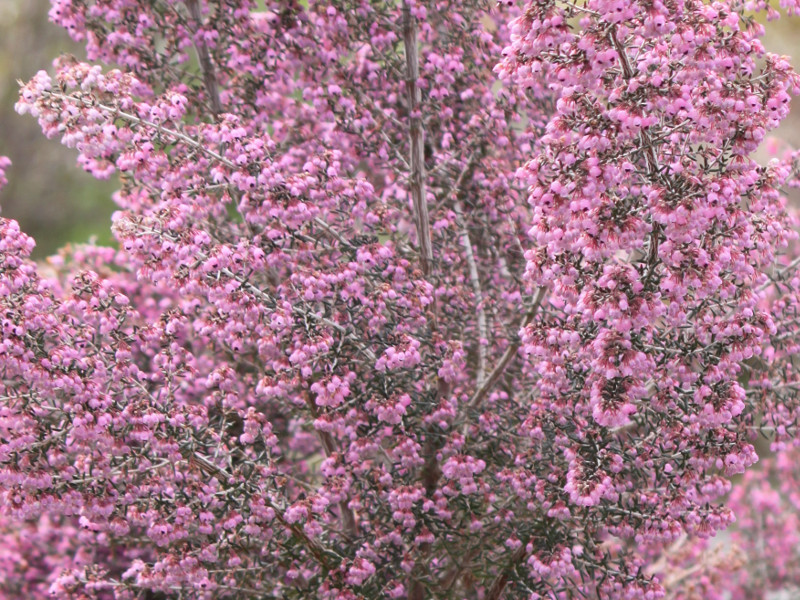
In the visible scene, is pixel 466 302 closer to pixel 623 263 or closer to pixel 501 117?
pixel 501 117

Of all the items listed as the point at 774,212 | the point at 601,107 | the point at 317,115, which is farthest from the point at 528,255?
the point at 317,115

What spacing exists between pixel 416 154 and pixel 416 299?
2.47 feet

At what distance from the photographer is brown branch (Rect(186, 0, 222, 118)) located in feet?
12.5

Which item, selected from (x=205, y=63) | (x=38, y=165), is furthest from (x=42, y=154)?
(x=205, y=63)

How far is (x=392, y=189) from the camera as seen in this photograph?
4.08 metres

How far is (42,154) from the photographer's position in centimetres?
1267

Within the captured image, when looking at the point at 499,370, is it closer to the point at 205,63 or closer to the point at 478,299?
the point at 478,299

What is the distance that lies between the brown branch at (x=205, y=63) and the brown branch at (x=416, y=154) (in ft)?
2.80

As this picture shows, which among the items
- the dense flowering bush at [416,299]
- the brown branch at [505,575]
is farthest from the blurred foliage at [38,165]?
the brown branch at [505,575]

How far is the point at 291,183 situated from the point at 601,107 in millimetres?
1125

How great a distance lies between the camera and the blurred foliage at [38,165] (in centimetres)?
1166

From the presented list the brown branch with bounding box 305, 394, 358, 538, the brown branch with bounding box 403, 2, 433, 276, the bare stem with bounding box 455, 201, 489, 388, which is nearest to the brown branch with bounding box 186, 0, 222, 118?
the brown branch with bounding box 403, 2, 433, 276

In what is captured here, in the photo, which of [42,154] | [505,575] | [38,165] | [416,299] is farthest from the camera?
[42,154]

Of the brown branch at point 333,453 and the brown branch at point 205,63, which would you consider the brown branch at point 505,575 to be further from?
the brown branch at point 205,63
